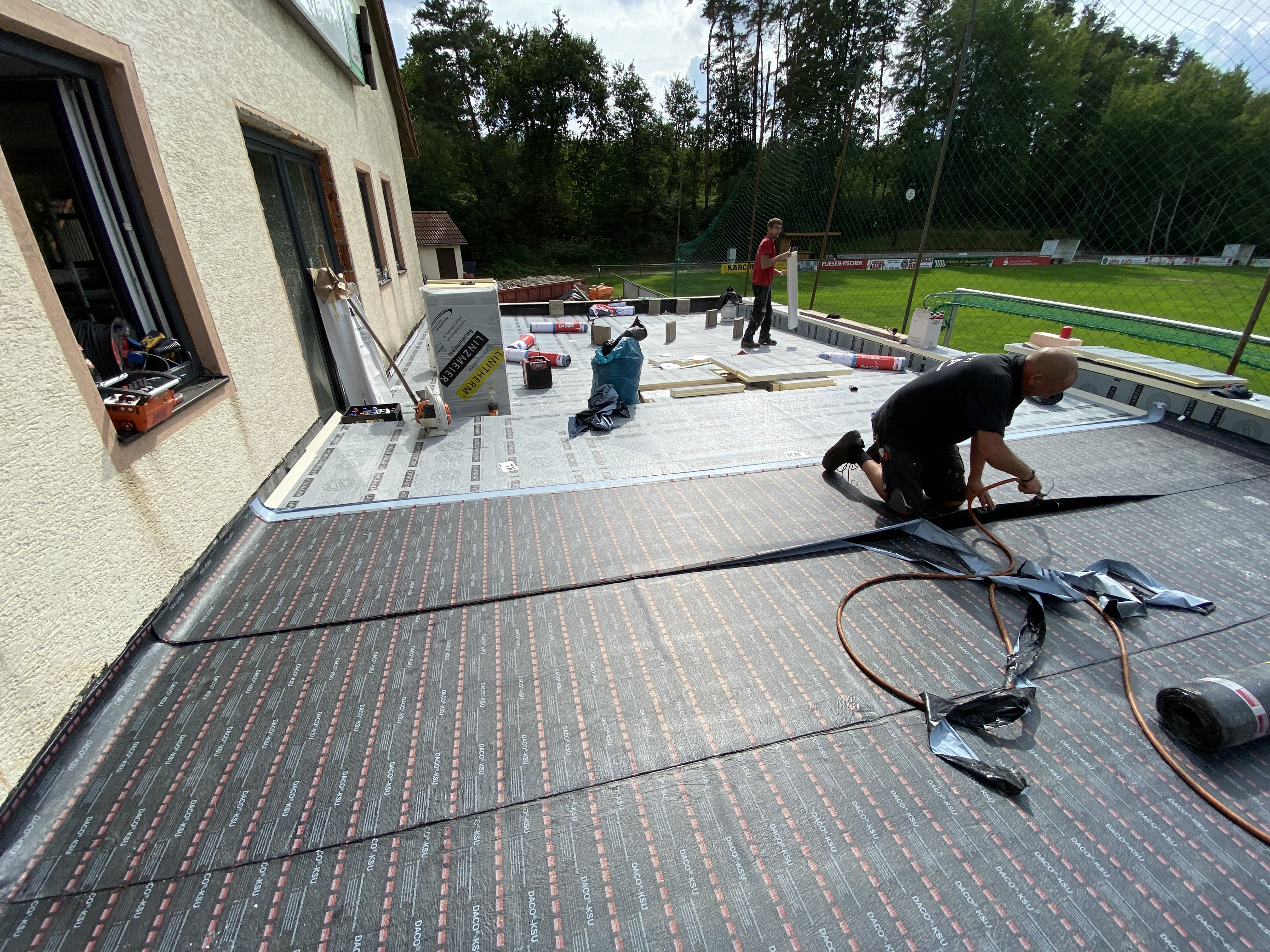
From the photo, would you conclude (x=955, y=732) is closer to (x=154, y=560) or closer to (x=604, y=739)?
(x=604, y=739)

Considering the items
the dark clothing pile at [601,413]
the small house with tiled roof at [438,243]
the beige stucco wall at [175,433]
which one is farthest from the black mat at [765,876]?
the small house with tiled roof at [438,243]

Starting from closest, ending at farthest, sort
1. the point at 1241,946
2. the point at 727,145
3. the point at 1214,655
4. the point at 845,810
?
the point at 1241,946 → the point at 845,810 → the point at 1214,655 → the point at 727,145

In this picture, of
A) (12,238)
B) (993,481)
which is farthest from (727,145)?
(12,238)

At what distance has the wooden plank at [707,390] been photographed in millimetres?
5520

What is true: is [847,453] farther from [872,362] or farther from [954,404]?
[872,362]

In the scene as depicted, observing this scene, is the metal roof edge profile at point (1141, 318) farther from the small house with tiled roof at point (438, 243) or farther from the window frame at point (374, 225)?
the small house with tiled roof at point (438, 243)

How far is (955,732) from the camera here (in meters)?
1.90

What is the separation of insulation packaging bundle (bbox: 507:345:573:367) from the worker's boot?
3.54 meters

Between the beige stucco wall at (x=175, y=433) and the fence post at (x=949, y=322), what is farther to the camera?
the fence post at (x=949, y=322)

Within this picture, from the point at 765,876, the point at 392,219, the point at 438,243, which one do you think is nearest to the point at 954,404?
the point at 765,876

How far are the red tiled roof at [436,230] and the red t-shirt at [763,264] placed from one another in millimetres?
13996

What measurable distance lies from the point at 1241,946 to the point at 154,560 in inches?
152

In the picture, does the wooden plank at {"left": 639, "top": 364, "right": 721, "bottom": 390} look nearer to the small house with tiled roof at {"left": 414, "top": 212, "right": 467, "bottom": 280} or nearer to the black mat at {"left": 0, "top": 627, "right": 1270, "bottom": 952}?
the black mat at {"left": 0, "top": 627, "right": 1270, "bottom": 952}

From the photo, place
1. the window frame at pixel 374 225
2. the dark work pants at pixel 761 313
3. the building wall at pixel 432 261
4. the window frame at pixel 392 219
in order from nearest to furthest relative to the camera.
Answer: the window frame at pixel 374 225
the dark work pants at pixel 761 313
the window frame at pixel 392 219
the building wall at pixel 432 261
